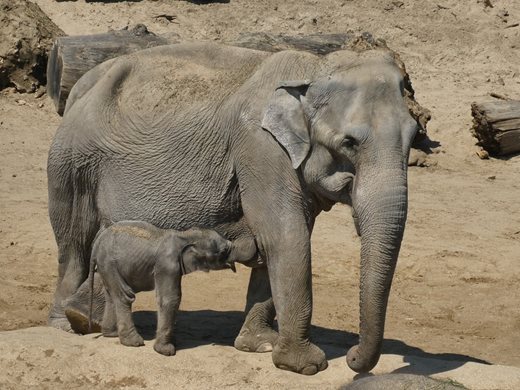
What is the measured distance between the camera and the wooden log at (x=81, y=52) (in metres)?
14.8

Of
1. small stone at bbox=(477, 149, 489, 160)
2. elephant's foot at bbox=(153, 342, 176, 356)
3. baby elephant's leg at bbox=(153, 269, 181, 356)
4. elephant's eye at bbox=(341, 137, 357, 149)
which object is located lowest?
small stone at bbox=(477, 149, 489, 160)

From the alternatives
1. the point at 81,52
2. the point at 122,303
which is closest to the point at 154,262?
the point at 122,303

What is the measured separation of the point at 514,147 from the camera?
1672 centimetres

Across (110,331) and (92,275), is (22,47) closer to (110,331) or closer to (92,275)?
(92,275)

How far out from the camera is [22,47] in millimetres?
17188

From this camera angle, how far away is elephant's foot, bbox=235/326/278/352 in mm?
8992

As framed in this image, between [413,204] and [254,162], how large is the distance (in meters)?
6.57

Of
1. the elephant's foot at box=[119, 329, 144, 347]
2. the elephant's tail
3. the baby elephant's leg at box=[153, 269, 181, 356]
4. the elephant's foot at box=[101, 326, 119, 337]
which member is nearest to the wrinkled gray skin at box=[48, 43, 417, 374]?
the elephant's tail

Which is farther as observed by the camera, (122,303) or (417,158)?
(417,158)

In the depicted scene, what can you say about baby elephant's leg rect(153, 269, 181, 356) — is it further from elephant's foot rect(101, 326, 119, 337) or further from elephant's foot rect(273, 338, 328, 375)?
elephant's foot rect(273, 338, 328, 375)

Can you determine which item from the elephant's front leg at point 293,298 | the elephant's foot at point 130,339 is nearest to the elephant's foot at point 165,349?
the elephant's foot at point 130,339

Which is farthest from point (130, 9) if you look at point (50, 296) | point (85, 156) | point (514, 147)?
point (85, 156)

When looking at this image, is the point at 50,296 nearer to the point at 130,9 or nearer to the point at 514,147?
the point at 514,147

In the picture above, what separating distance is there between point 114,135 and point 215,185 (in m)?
0.87
